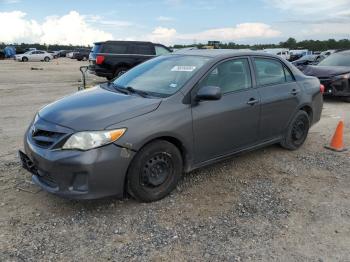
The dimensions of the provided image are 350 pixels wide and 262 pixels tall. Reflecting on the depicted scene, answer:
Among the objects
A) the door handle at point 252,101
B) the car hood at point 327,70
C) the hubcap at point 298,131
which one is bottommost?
the hubcap at point 298,131

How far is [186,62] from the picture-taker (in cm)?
486

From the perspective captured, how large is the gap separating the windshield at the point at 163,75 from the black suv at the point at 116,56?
9.99 m

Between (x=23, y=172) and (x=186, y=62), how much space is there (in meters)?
2.53

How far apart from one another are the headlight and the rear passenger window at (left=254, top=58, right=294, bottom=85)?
250cm

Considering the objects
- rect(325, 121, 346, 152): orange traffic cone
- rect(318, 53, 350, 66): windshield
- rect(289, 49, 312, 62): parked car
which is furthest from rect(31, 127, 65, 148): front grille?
rect(289, 49, 312, 62): parked car

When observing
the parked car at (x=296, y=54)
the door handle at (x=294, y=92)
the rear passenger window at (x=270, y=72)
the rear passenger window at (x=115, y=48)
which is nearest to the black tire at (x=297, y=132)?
the door handle at (x=294, y=92)

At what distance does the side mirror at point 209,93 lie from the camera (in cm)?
424

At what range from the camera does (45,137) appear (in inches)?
152

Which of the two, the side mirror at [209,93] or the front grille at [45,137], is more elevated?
the side mirror at [209,93]

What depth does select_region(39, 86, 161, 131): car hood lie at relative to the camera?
3752mm

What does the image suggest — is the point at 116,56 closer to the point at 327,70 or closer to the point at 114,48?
the point at 114,48

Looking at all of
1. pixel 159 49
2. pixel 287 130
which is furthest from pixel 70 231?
pixel 159 49

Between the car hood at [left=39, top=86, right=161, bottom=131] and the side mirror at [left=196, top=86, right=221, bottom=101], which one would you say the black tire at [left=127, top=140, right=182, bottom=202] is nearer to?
the car hood at [left=39, top=86, right=161, bottom=131]

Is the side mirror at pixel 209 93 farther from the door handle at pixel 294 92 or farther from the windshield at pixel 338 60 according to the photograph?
the windshield at pixel 338 60
